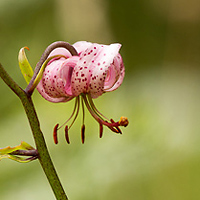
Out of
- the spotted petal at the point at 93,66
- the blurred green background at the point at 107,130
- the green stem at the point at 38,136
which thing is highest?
the spotted petal at the point at 93,66

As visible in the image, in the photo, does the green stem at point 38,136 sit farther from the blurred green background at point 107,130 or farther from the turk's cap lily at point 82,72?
the blurred green background at point 107,130

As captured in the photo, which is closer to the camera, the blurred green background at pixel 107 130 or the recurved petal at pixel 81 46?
the recurved petal at pixel 81 46

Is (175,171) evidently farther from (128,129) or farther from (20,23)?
(20,23)

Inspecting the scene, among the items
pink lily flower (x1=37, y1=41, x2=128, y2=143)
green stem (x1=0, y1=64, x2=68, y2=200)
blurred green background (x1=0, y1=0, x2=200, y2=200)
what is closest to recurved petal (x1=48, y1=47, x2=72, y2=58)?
pink lily flower (x1=37, y1=41, x2=128, y2=143)

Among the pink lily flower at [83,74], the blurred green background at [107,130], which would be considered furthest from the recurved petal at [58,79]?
the blurred green background at [107,130]

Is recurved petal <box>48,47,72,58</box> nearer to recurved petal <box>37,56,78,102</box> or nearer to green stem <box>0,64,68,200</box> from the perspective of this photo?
recurved petal <box>37,56,78,102</box>

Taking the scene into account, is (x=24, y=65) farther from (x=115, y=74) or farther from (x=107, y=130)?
(x=107, y=130)
